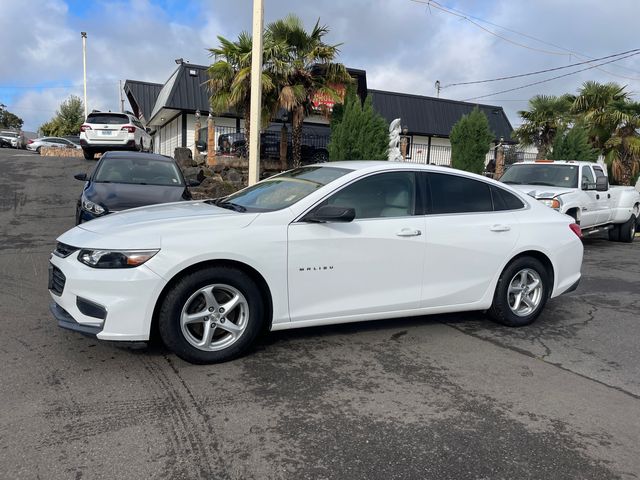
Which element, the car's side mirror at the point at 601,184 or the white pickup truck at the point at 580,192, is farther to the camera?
the car's side mirror at the point at 601,184

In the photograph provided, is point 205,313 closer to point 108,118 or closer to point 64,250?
point 64,250

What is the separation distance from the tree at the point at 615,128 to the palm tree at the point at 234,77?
1136 cm

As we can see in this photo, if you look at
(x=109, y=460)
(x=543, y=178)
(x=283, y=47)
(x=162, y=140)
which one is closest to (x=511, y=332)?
(x=109, y=460)

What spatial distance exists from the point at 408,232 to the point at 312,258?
3.17 feet

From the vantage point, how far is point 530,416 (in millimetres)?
3512

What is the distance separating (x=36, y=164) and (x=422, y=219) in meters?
15.8

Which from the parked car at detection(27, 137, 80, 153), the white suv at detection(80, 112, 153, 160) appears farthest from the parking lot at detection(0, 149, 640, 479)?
the parked car at detection(27, 137, 80, 153)

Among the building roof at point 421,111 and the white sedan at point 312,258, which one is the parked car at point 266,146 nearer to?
the building roof at point 421,111

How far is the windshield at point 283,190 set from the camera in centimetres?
462

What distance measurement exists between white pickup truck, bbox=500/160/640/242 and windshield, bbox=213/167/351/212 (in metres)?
6.48

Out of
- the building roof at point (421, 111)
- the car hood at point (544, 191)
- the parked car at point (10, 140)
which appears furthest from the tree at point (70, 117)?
the car hood at point (544, 191)

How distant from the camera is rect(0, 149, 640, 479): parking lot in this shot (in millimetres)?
2885

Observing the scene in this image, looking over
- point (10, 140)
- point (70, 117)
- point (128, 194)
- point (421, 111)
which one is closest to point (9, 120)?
point (70, 117)

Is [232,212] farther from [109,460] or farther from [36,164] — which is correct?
[36,164]
